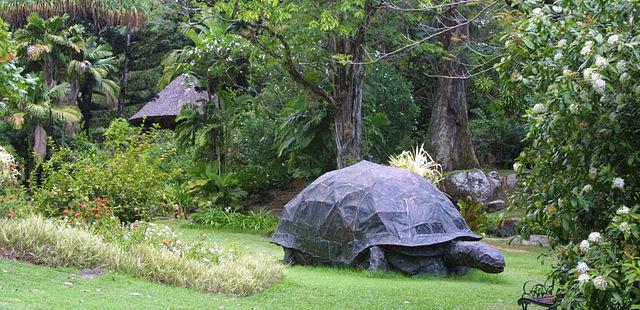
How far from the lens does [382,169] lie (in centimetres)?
1318

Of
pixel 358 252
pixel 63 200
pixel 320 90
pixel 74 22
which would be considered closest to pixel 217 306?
pixel 358 252

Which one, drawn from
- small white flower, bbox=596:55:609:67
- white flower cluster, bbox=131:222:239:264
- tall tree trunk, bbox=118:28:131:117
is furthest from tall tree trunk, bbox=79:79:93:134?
small white flower, bbox=596:55:609:67

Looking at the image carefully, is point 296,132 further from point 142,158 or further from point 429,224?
point 429,224

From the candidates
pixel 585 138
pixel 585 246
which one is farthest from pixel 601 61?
pixel 585 246

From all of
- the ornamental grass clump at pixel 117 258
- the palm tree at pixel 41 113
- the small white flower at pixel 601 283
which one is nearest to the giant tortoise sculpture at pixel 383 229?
the ornamental grass clump at pixel 117 258

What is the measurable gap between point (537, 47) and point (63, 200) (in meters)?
10.7

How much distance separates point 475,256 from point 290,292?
3.26m

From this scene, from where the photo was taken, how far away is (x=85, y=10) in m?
33.2

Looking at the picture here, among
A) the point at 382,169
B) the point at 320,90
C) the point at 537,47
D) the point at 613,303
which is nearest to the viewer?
the point at 613,303

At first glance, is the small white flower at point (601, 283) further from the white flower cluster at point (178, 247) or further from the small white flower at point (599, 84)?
the white flower cluster at point (178, 247)

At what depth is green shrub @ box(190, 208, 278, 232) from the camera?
19500 millimetres

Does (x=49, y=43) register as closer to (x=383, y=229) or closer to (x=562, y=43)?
(x=383, y=229)

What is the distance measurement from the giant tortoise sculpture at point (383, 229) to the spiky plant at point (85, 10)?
2219 centimetres

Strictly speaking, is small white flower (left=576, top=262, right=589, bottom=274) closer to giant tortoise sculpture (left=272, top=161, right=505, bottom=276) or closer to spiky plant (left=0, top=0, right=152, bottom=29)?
giant tortoise sculpture (left=272, top=161, right=505, bottom=276)
